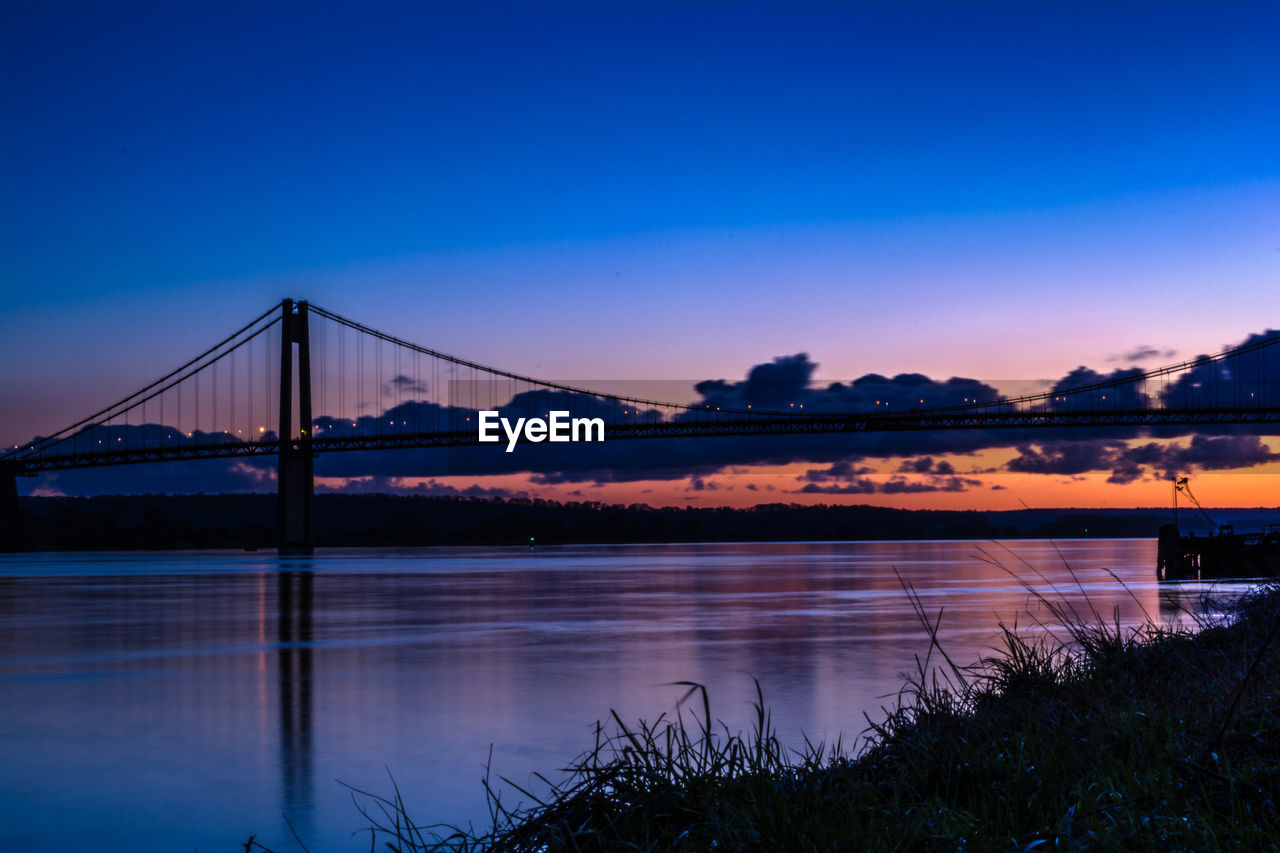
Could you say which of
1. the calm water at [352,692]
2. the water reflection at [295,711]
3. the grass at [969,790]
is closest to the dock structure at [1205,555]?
the calm water at [352,692]

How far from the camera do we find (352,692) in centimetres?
1250

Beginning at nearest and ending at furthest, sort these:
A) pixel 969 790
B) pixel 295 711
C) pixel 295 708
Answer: pixel 969 790 → pixel 295 711 → pixel 295 708

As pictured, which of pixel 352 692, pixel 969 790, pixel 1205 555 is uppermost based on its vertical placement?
pixel 969 790

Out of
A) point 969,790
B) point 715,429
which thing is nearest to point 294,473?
point 715,429

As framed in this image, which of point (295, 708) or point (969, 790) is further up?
point (969, 790)

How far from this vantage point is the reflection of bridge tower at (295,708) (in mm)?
7566

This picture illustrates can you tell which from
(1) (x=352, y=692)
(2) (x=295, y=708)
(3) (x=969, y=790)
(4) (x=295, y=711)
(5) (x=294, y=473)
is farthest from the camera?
(5) (x=294, y=473)

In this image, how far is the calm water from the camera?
732cm

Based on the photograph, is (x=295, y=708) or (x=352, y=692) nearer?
(x=295, y=708)

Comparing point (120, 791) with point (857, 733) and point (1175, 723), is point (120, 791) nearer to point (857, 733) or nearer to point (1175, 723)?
point (857, 733)

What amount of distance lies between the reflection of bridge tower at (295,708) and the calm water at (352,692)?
0.04 m

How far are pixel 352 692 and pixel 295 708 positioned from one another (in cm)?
119

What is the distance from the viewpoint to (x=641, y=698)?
11844 mm

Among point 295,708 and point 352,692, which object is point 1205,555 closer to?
point 352,692
